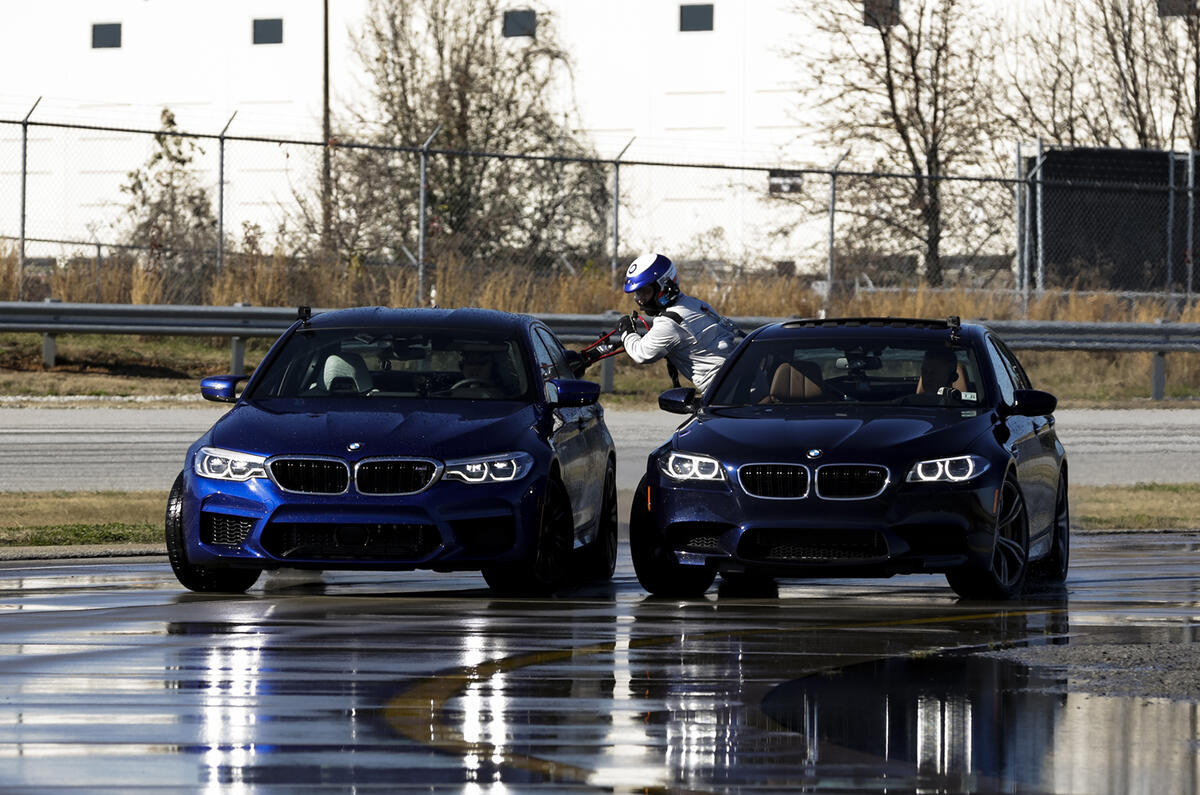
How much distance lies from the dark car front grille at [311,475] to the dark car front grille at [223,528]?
0.26 m

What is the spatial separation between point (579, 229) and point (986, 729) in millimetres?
26585

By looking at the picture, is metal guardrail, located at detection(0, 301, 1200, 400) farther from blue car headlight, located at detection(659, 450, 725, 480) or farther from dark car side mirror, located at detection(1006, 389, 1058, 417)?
blue car headlight, located at detection(659, 450, 725, 480)

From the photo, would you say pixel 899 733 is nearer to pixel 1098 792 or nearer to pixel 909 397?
pixel 1098 792

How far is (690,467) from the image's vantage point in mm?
11586

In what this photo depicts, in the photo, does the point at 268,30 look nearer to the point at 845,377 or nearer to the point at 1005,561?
the point at 845,377

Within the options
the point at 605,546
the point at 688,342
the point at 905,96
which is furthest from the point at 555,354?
the point at 905,96

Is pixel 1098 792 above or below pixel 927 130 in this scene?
below

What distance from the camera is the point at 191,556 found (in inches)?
452

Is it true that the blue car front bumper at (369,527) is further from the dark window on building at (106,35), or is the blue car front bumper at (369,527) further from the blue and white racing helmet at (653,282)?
the dark window on building at (106,35)

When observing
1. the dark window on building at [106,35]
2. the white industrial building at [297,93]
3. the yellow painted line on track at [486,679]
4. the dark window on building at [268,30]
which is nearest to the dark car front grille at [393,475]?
the yellow painted line on track at [486,679]

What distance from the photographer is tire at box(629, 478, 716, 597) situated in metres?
11.7

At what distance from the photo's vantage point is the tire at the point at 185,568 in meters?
11.6

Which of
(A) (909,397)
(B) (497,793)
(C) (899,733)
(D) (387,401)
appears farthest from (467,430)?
(B) (497,793)

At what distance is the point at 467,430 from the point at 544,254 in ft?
68.3
